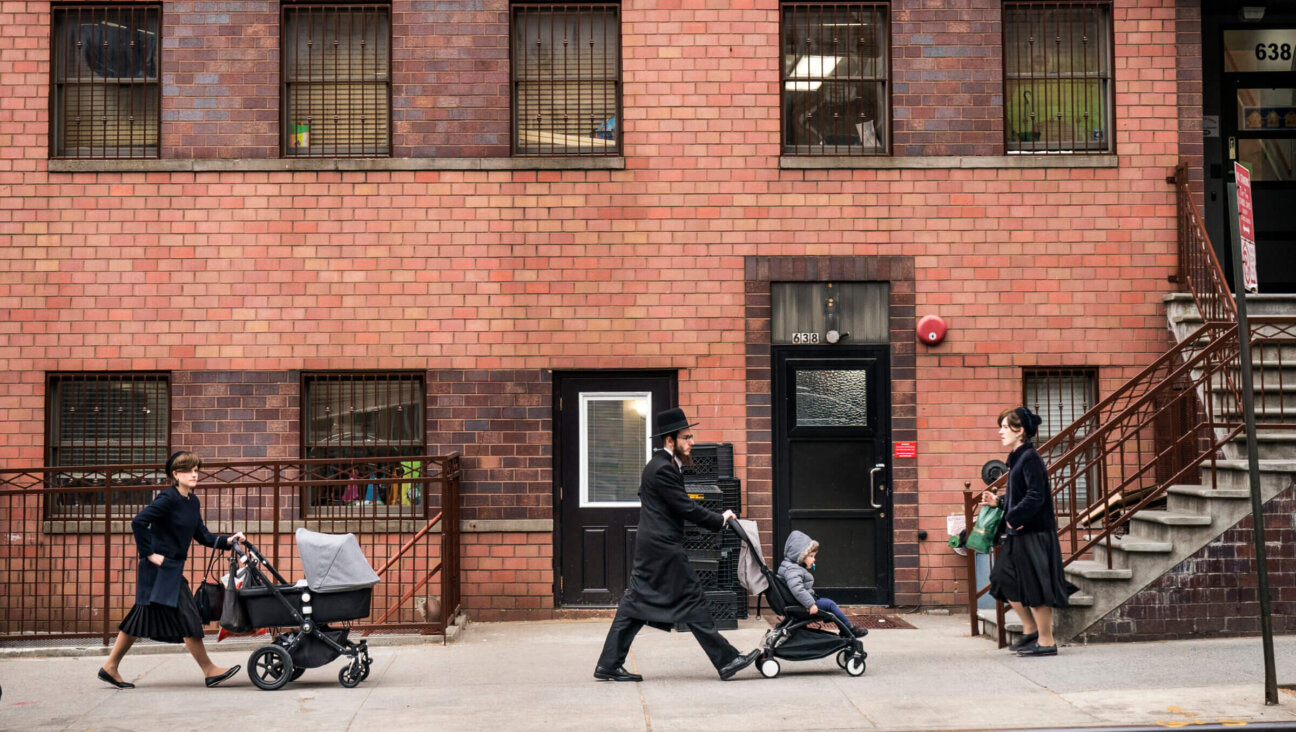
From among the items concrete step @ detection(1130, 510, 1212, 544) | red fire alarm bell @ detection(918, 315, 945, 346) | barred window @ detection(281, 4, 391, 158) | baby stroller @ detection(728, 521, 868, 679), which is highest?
barred window @ detection(281, 4, 391, 158)

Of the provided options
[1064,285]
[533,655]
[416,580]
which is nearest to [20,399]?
[416,580]

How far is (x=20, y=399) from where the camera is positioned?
12273 millimetres

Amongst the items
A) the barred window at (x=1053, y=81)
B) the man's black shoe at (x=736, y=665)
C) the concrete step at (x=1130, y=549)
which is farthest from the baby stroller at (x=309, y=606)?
the barred window at (x=1053, y=81)

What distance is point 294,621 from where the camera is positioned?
8.88 metres

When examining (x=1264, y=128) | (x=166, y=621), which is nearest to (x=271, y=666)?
(x=166, y=621)

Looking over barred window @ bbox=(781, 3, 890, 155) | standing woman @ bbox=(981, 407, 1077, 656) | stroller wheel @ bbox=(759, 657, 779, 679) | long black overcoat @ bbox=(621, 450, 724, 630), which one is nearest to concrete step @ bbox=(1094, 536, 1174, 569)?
standing woman @ bbox=(981, 407, 1077, 656)

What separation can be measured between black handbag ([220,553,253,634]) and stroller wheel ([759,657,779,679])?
3.48 metres

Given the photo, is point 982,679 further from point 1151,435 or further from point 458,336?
point 458,336

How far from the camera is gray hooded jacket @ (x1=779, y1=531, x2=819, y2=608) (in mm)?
8914

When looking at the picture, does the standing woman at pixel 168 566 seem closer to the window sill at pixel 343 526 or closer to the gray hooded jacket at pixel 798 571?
the window sill at pixel 343 526

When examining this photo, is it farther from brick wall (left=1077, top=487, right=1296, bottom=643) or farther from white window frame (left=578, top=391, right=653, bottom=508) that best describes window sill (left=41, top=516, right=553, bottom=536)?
brick wall (left=1077, top=487, right=1296, bottom=643)

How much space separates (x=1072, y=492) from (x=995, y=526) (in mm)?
997

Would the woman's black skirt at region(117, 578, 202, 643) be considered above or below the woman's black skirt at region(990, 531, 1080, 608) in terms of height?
below

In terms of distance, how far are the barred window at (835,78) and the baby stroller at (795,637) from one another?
5.19 meters
